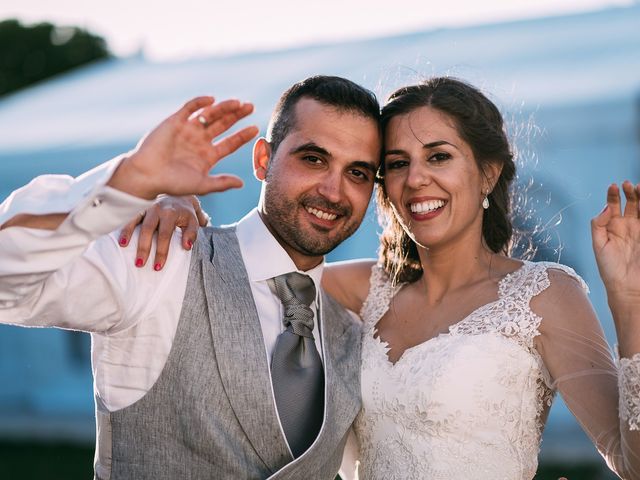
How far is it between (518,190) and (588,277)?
2.87 m

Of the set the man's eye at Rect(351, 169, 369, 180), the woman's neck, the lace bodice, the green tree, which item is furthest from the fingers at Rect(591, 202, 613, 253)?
the green tree

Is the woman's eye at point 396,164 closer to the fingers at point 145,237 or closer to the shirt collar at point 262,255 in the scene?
the shirt collar at point 262,255

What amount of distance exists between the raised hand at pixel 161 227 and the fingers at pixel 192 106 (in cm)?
52

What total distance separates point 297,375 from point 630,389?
829 millimetres

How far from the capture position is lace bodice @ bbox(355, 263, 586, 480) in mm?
2439

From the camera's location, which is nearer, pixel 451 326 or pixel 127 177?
pixel 127 177

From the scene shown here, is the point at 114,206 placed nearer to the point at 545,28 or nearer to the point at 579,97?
the point at 579,97

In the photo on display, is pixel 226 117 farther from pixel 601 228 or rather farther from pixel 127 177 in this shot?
pixel 601 228

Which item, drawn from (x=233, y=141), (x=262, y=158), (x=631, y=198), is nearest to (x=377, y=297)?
(x=262, y=158)

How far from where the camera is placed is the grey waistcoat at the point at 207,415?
84.2 inches

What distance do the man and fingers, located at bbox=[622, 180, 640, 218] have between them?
80cm

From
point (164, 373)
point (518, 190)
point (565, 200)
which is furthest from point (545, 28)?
point (164, 373)

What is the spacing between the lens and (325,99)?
2605mm

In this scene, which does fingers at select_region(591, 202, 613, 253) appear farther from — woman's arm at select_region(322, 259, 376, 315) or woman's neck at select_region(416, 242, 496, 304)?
woman's arm at select_region(322, 259, 376, 315)
